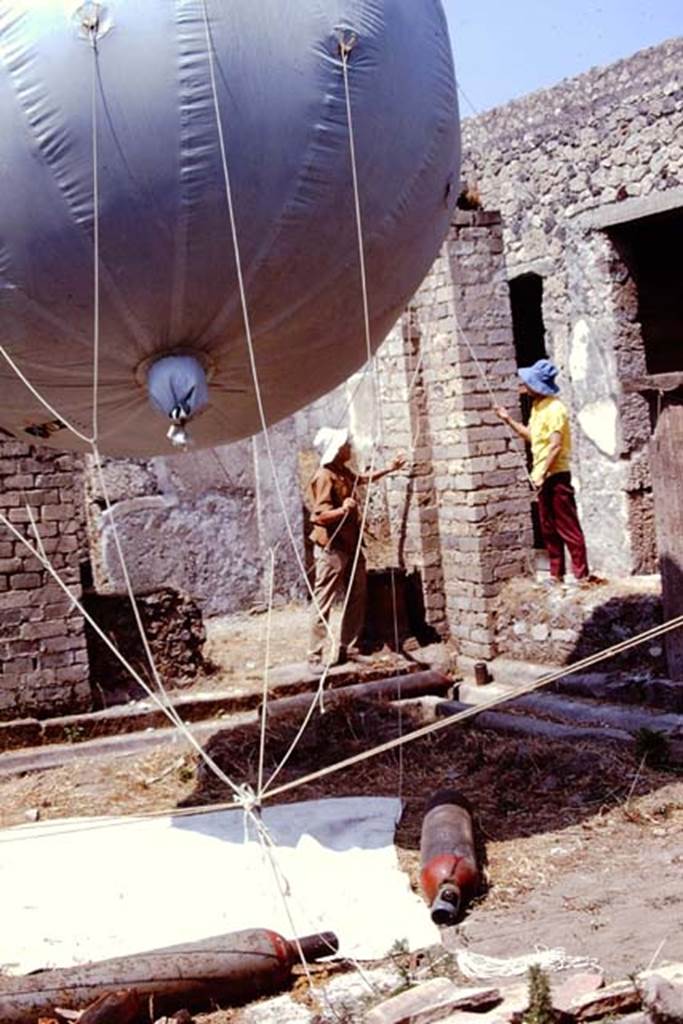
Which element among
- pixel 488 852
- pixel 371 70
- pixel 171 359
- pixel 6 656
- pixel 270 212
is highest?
pixel 371 70

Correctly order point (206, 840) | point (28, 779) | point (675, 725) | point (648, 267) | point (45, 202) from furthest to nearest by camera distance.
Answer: point (648, 267), point (28, 779), point (675, 725), point (206, 840), point (45, 202)

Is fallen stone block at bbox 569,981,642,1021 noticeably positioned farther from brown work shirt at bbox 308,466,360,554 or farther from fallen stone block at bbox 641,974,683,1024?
brown work shirt at bbox 308,466,360,554

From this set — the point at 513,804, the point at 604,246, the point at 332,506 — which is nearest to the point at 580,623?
the point at 332,506

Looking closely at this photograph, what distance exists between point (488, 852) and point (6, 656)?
3.78 m

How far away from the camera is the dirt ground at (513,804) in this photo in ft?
16.8

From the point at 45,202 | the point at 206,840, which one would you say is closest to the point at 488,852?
the point at 206,840

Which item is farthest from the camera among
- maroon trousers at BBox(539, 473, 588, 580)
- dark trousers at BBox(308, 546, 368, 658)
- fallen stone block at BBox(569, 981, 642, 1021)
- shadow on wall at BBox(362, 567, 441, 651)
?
shadow on wall at BBox(362, 567, 441, 651)

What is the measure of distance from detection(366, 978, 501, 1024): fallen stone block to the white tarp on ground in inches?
31.7

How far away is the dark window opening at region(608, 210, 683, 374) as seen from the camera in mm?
12094

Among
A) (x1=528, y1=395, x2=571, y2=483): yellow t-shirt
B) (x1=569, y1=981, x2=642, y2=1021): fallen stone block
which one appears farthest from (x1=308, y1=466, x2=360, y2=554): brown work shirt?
(x1=569, y1=981, x2=642, y2=1021): fallen stone block

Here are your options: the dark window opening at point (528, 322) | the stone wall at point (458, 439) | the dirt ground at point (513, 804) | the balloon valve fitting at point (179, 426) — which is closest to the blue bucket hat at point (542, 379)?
the stone wall at point (458, 439)

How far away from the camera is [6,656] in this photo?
8711 millimetres

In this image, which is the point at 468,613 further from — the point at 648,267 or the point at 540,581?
the point at 648,267

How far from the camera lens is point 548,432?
9172 millimetres
